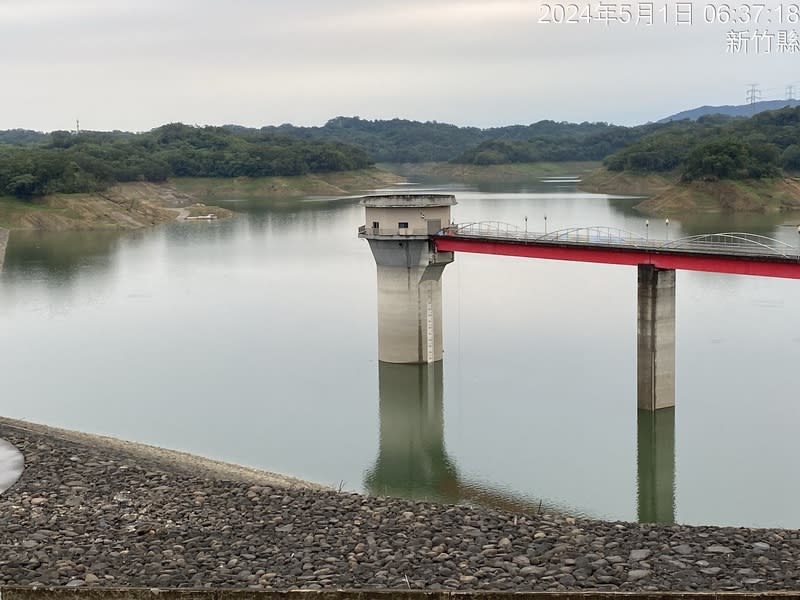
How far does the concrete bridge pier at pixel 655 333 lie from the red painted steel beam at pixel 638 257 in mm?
609

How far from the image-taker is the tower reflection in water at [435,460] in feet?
93.7

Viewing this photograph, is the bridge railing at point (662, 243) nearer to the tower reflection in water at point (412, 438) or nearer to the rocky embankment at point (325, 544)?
the tower reflection in water at point (412, 438)

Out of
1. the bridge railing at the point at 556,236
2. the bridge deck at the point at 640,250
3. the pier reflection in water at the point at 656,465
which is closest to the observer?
the pier reflection in water at the point at 656,465

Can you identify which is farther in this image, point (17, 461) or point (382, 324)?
point (382, 324)

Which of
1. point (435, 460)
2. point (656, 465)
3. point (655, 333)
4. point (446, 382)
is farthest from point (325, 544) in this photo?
point (446, 382)

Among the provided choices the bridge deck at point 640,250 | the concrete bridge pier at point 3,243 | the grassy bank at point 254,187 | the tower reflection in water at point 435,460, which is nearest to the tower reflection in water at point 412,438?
the tower reflection in water at point 435,460

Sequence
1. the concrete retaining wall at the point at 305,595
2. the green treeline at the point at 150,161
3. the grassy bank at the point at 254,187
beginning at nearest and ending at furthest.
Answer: the concrete retaining wall at the point at 305,595, the green treeline at the point at 150,161, the grassy bank at the point at 254,187

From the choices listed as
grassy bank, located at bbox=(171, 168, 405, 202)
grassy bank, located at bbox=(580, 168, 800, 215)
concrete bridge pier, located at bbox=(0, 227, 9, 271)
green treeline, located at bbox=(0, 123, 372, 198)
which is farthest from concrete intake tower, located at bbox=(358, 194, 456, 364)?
grassy bank, located at bbox=(171, 168, 405, 202)

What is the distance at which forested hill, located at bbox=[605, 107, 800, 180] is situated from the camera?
114 meters

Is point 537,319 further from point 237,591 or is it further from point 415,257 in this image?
point 237,591

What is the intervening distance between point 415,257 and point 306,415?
9.80 meters

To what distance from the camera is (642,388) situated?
35781 millimetres

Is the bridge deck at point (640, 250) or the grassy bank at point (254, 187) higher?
the grassy bank at point (254, 187)

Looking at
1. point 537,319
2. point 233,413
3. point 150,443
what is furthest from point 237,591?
point 537,319
